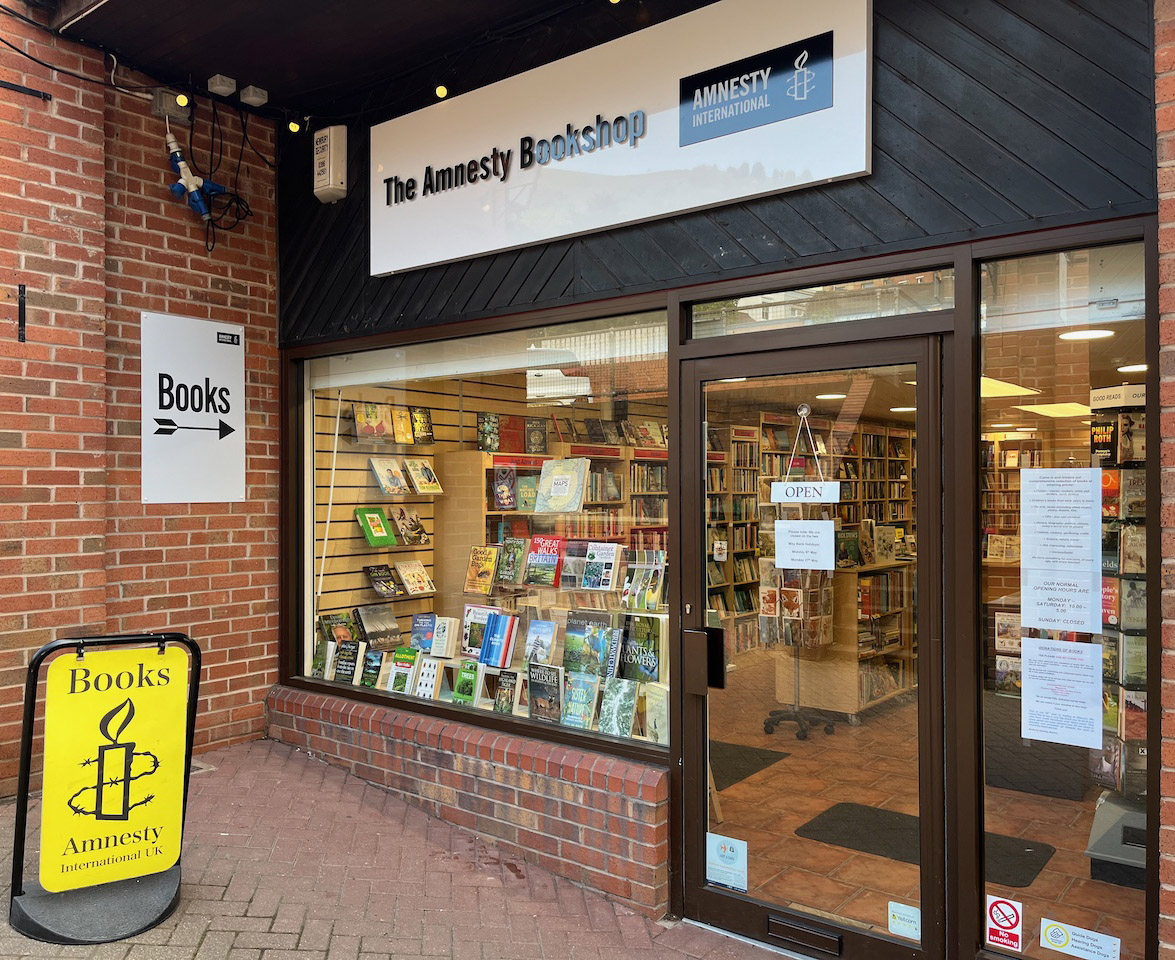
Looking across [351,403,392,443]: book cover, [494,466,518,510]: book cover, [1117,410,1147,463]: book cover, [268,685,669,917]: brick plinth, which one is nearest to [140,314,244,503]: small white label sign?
[351,403,392,443]: book cover

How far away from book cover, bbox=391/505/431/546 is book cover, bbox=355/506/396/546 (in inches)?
2.5

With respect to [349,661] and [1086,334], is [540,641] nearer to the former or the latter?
[349,661]

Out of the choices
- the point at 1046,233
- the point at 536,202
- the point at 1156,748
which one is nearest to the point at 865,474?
the point at 1046,233

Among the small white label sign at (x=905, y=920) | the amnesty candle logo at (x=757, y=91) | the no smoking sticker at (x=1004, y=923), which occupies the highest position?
the amnesty candle logo at (x=757, y=91)

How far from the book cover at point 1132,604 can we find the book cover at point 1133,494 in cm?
22

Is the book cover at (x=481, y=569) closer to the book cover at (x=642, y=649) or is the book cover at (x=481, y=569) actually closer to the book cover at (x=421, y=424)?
the book cover at (x=421, y=424)

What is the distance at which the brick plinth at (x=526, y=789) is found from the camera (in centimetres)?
391

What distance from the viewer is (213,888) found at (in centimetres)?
380

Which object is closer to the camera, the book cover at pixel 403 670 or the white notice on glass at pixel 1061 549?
the white notice on glass at pixel 1061 549

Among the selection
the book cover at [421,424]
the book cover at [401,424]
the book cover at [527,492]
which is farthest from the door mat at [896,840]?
the book cover at [401,424]

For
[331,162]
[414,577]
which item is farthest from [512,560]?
[331,162]

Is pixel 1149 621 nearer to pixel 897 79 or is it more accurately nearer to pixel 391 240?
pixel 897 79

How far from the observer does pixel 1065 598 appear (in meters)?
3.08

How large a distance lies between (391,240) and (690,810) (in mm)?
3347
